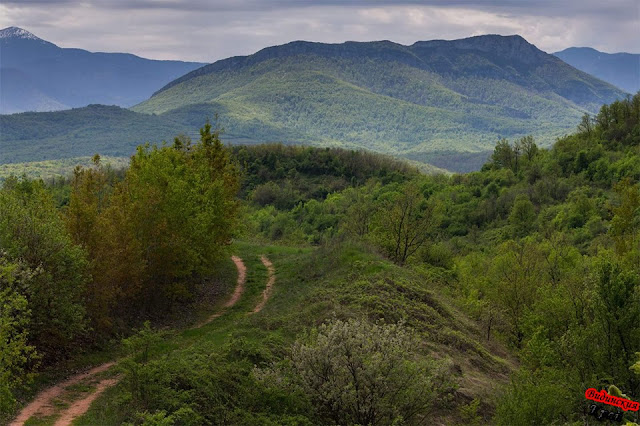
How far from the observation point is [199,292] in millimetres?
36781

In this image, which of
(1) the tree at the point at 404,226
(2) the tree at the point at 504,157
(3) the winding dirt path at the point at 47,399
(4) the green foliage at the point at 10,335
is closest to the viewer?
(4) the green foliage at the point at 10,335

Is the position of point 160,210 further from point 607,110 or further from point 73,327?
point 607,110

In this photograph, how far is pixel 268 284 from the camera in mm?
39906

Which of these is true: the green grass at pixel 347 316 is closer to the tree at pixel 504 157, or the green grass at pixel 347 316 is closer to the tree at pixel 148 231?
the tree at pixel 148 231

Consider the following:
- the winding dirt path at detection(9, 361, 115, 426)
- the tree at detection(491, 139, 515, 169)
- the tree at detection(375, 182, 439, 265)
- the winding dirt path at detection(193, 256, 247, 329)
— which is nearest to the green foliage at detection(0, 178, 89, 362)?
the winding dirt path at detection(9, 361, 115, 426)

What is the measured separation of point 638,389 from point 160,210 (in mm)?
21915

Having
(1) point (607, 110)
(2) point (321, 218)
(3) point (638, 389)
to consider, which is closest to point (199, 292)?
(3) point (638, 389)

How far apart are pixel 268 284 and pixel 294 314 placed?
13.2 metres

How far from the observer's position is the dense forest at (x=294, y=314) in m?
17.5

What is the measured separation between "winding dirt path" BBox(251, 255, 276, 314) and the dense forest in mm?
617

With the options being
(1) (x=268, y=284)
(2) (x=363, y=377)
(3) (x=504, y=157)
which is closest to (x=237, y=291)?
(1) (x=268, y=284)

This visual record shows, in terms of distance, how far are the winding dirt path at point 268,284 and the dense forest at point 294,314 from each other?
62 cm

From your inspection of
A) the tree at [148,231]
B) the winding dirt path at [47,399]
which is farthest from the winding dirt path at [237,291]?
the winding dirt path at [47,399]

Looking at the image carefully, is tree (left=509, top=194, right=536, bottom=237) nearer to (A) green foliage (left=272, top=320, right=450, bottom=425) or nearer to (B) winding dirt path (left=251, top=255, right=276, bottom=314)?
(B) winding dirt path (left=251, top=255, right=276, bottom=314)
